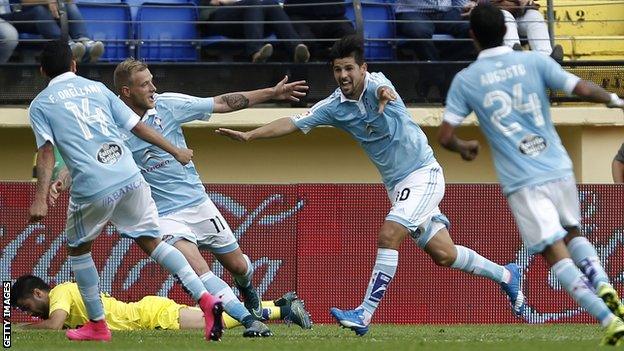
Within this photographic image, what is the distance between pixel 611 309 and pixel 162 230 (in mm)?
3785

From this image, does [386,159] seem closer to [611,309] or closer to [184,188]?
[184,188]

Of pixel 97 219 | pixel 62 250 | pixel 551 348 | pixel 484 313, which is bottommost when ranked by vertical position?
pixel 484 313

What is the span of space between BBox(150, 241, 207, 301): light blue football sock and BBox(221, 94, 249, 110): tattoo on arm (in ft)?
4.78

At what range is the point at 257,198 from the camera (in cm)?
1427

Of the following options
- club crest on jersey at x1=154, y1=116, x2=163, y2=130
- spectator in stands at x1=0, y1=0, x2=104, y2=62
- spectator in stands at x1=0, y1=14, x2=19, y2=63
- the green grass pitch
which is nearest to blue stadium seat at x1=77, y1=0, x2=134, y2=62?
spectator in stands at x1=0, y1=0, x2=104, y2=62

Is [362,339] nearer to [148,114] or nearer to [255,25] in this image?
[148,114]

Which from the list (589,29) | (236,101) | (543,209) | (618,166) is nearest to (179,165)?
(236,101)

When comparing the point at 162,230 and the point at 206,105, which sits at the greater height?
the point at 206,105

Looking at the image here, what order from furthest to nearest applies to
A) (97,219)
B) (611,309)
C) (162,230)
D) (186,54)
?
(186,54) → (162,230) → (97,219) → (611,309)

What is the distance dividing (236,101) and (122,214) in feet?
4.93

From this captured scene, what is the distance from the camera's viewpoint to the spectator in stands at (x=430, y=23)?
16094mm

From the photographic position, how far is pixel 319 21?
51.8 feet

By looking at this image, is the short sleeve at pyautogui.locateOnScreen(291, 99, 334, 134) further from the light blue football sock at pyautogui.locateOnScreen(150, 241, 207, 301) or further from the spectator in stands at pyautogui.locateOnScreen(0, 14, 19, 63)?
the spectator in stands at pyautogui.locateOnScreen(0, 14, 19, 63)

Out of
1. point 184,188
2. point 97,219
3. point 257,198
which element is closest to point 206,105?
point 184,188
